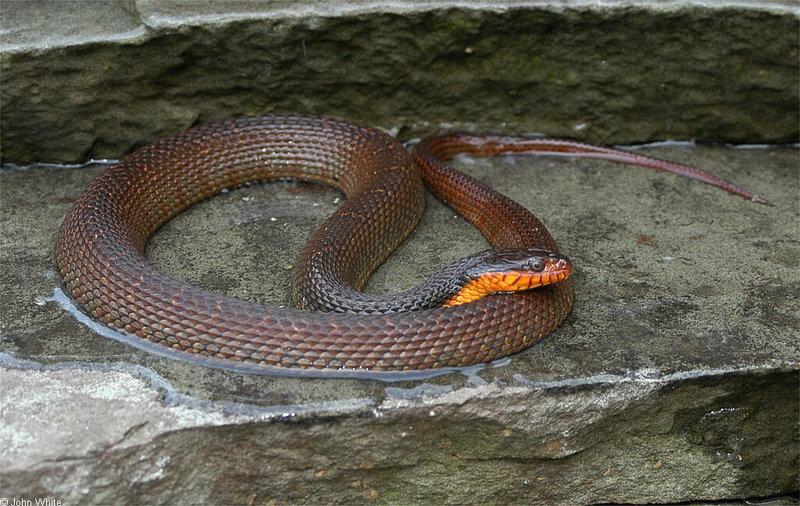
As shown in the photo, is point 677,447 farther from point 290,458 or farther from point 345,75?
point 345,75

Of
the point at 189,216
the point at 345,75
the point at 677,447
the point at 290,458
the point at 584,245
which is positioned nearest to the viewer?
→ the point at 290,458

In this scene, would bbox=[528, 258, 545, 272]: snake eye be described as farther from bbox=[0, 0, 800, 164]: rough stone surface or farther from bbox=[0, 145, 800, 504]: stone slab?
bbox=[0, 0, 800, 164]: rough stone surface

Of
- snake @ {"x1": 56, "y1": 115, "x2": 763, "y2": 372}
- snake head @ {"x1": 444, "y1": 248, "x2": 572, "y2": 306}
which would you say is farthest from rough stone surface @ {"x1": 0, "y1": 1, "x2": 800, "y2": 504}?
snake head @ {"x1": 444, "y1": 248, "x2": 572, "y2": 306}

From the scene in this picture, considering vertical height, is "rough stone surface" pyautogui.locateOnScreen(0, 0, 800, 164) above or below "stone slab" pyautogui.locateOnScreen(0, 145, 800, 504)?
above

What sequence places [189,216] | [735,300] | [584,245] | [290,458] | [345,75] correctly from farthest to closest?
[345,75], [189,216], [584,245], [735,300], [290,458]

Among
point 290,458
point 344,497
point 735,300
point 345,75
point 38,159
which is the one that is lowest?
point 344,497

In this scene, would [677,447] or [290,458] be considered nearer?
[290,458]

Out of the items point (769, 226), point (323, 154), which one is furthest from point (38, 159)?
point (769, 226)

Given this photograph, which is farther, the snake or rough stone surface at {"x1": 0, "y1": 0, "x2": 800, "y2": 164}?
rough stone surface at {"x1": 0, "y1": 0, "x2": 800, "y2": 164}
